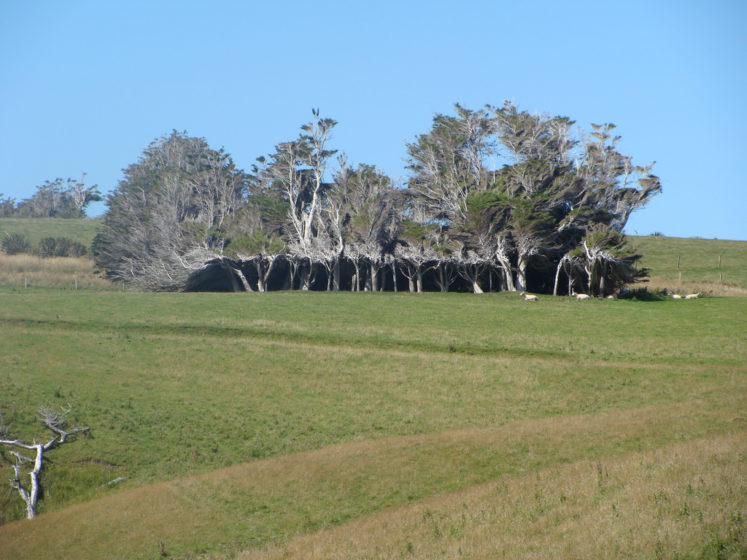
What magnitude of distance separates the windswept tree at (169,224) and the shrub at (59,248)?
10234mm

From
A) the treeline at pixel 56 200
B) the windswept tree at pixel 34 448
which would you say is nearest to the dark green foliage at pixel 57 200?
the treeline at pixel 56 200

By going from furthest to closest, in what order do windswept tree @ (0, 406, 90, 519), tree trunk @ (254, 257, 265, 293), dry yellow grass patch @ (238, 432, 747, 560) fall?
1. tree trunk @ (254, 257, 265, 293)
2. windswept tree @ (0, 406, 90, 519)
3. dry yellow grass patch @ (238, 432, 747, 560)

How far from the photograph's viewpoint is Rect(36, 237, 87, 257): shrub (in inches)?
3770

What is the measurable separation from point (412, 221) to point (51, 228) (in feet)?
254

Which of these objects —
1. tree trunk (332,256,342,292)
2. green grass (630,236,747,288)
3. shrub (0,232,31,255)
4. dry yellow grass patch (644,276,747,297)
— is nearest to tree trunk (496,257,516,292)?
dry yellow grass patch (644,276,747,297)

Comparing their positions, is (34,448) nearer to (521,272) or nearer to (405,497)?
(405,497)

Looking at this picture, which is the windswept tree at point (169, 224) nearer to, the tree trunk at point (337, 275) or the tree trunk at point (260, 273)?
the tree trunk at point (260, 273)

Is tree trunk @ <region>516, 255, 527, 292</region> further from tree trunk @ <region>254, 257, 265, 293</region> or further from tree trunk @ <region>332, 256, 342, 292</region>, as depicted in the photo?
tree trunk @ <region>254, 257, 265, 293</region>

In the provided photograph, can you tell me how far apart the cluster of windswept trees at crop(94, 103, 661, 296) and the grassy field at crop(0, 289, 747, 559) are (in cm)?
1371

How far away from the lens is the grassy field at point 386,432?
674 inches

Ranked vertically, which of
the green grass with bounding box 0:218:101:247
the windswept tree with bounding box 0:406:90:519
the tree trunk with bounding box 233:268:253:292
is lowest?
the windswept tree with bounding box 0:406:90:519

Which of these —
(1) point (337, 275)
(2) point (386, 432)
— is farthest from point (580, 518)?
(1) point (337, 275)

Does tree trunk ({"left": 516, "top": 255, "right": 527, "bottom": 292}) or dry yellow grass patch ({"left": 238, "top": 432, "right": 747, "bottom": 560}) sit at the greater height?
tree trunk ({"left": 516, "top": 255, "right": 527, "bottom": 292})

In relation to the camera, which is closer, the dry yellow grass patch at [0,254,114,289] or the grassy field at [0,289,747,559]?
the grassy field at [0,289,747,559]
